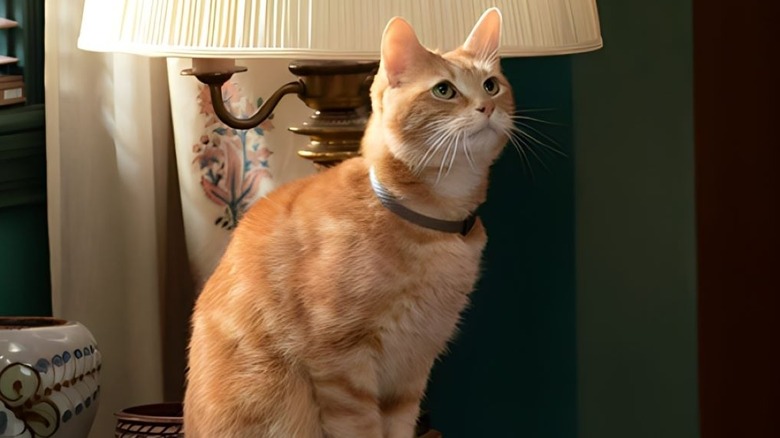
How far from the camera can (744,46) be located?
57.1 inches

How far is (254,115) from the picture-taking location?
1.23m

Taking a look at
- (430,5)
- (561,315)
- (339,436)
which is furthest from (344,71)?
(561,315)

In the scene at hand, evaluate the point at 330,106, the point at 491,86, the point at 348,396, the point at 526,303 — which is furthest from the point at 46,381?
the point at 526,303

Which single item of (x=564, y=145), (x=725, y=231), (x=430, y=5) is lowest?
(x=725, y=231)

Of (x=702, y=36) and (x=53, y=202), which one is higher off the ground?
(x=702, y=36)

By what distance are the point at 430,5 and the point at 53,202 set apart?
2.43 feet

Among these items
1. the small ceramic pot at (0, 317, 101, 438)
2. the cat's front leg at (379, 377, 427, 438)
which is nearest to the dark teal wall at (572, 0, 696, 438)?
the cat's front leg at (379, 377, 427, 438)

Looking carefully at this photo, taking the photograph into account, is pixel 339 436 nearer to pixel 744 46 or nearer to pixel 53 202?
pixel 53 202

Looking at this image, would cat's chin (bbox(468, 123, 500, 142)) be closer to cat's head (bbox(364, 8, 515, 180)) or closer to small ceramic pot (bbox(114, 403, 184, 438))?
cat's head (bbox(364, 8, 515, 180))

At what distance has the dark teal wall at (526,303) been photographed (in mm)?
1569

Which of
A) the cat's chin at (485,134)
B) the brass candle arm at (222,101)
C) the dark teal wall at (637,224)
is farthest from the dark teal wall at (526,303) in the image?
the cat's chin at (485,134)

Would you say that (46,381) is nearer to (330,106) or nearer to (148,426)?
(148,426)

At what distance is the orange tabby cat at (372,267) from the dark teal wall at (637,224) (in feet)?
1.42

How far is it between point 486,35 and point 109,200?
30.6 inches
